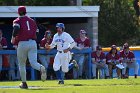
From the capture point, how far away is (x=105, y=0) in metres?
47.3

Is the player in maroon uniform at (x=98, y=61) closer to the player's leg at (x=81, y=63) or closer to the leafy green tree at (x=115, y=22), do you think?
the player's leg at (x=81, y=63)

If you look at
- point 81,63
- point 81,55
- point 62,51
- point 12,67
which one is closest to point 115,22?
point 81,55

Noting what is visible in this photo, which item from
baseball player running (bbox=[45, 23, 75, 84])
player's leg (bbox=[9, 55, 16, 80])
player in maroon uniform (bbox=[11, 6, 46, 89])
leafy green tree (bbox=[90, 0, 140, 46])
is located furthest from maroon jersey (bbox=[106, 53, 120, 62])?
leafy green tree (bbox=[90, 0, 140, 46])

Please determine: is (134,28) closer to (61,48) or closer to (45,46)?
(45,46)

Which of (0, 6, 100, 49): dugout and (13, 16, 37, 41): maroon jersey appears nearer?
(13, 16, 37, 41): maroon jersey

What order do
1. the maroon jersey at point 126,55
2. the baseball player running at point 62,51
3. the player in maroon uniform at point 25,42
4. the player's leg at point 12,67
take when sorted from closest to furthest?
the player in maroon uniform at point 25,42 → the baseball player running at point 62,51 → the player's leg at point 12,67 → the maroon jersey at point 126,55

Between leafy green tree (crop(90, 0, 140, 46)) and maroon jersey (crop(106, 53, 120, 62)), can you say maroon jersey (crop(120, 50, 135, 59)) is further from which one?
leafy green tree (crop(90, 0, 140, 46))

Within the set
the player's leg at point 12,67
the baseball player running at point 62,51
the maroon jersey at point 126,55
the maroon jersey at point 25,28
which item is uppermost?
the maroon jersey at point 25,28

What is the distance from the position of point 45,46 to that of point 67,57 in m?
4.19

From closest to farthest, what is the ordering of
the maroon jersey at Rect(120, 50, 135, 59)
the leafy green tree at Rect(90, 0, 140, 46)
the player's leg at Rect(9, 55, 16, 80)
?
the player's leg at Rect(9, 55, 16, 80), the maroon jersey at Rect(120, 50, 135, 59), the leafy green tree at Rect(90, 0, 140, 46)

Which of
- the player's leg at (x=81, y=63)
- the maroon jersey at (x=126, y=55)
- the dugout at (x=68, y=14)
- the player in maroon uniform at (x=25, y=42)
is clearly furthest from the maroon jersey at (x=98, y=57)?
the player in maroon uniform at (x=25, y=42)

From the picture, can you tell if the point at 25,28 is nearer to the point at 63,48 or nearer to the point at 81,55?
the point at 63,48

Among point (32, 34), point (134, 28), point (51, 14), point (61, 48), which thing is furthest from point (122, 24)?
point (32, 34)

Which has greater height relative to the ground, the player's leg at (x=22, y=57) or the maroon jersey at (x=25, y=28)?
the maroon jersey at (x=25, y=28)
